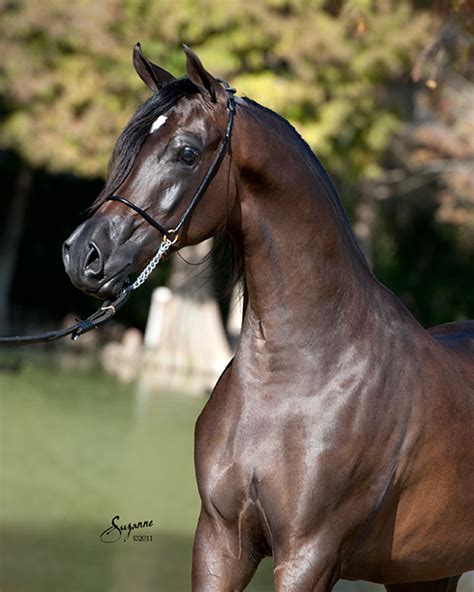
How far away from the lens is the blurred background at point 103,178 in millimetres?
10492

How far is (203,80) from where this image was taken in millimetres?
3475

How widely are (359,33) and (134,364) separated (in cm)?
1496

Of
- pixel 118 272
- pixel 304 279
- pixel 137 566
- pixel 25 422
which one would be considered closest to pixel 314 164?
pixel 304 279

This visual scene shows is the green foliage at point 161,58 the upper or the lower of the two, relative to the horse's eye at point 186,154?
upper

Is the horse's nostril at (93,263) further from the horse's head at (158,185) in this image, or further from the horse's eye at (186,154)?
the horse's eye at (186,154)

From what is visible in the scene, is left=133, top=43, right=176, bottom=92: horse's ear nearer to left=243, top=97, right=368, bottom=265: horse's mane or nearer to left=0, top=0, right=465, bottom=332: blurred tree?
left=243, top=97, right=368, bottom=265: horse's mane

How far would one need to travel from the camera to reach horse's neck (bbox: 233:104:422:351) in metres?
3.65

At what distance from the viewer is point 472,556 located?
166 inches

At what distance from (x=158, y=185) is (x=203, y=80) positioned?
33cm

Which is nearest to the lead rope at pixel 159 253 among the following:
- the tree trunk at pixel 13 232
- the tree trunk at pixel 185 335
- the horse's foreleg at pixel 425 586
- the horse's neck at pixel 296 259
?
the horse's neck at pixel 296 259

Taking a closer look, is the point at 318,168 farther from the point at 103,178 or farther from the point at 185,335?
the point at 103,178

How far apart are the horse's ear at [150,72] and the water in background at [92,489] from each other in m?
3.62

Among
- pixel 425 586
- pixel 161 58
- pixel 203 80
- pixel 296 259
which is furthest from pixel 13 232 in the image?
pixel 203 80

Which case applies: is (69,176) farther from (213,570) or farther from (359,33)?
(213,570)
